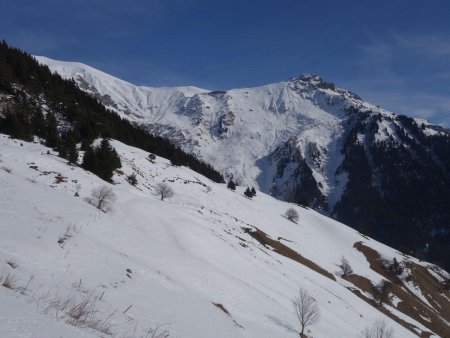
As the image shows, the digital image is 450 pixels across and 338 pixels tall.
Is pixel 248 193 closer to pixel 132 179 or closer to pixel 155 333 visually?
pixel 132 179

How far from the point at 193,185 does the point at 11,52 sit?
1807 inches

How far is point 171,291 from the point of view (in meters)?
20.5

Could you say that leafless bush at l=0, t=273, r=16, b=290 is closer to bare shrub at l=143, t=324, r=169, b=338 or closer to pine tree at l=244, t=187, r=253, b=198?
bare shrub at l=143, t=324, r=169, b=338

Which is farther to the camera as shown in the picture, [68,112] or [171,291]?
[68,112]

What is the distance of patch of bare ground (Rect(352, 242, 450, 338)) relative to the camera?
264ft

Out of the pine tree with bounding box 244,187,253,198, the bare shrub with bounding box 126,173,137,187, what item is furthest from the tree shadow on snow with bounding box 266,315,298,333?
the pine tree with bounding box 244,187,253,198

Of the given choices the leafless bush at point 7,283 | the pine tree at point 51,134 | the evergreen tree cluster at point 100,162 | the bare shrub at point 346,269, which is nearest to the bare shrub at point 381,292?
the bare shrub at point 346,269

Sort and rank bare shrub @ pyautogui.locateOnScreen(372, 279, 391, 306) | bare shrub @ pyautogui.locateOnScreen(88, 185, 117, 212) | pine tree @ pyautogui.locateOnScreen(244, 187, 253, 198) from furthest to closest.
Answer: pine tree @ pyautogui.locateOnScreen(244, 187, 253, 198) < bare shrub @ pyautogui.locateOnScreen(372, 279, 391, 306) < bare shrub @ pyautogui.locateOnScreen(88, 185, 117, 212)

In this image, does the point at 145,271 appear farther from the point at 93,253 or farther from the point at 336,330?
the point at 336,330

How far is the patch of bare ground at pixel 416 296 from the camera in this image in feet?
264

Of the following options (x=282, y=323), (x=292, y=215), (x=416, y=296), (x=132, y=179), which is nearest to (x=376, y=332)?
(x=282, y=323)

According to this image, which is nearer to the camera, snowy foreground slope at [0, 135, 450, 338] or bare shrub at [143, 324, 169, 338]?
bare shrub at [143, 324, 169, 338]

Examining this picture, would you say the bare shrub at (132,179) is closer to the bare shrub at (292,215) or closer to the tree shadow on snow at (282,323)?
the tree shadow on snow at (282,323)

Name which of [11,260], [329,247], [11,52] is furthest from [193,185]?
Result: [11,260]
